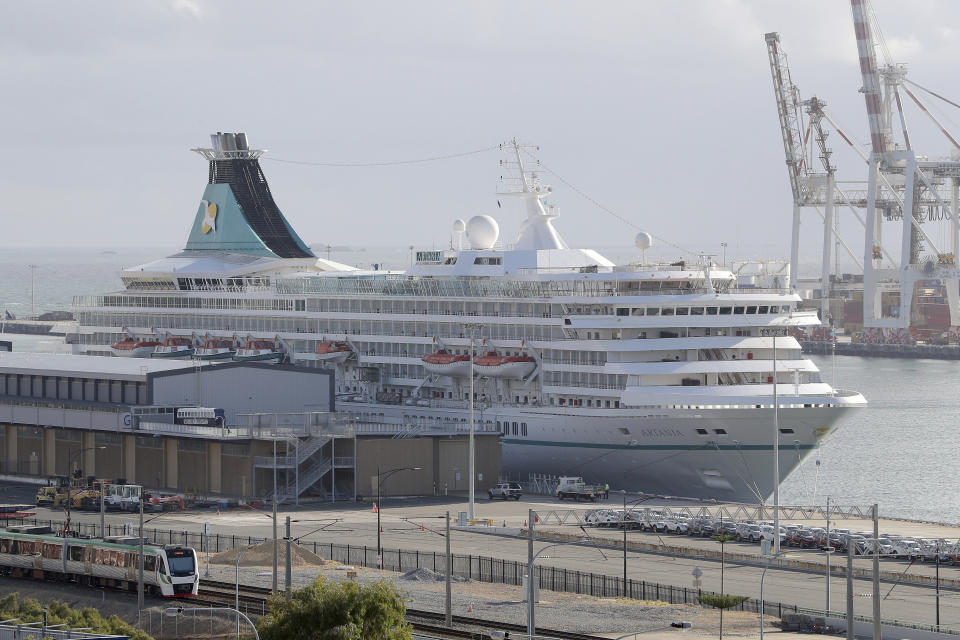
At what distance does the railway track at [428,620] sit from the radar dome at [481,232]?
108ft

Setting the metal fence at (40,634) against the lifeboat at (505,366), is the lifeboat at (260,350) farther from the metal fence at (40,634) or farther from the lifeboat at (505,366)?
the metal fence at (40,634)

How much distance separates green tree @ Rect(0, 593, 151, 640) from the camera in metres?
37.1

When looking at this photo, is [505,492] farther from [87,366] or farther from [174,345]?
[174,345]

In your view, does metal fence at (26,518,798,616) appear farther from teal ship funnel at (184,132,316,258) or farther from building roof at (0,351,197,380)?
teal ship funnel at (184,132,316,258)

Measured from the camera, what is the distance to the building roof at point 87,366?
7119 centimetres

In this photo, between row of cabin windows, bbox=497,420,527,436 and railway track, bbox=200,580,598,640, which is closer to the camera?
railway track, bbox=200,580,598,640

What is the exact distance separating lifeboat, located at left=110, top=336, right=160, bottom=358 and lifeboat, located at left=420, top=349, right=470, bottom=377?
20.0 metres

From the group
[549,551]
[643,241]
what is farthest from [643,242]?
[549,551]

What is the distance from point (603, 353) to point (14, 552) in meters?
25.2

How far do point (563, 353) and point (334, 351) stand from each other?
13.7 metres

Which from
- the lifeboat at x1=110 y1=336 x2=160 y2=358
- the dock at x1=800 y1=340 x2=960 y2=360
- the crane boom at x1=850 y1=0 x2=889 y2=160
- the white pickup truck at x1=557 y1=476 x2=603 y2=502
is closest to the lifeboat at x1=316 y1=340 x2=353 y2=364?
the lifeboat at x1=110 y1=336 x2=160 y2=358

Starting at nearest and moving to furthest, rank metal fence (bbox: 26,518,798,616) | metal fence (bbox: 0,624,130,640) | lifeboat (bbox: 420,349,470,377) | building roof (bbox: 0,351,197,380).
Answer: metal fence (bbox: 0,624,130,640) → metal fence (bbox: 26,518,798,616) → lifeboat (bbox: 420,349,470,377) → building roof (bbox: 0,351,197,380)

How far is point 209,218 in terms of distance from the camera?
92875 mm

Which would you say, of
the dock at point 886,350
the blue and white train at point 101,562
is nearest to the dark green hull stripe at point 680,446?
the blue and white train at point 101,562
